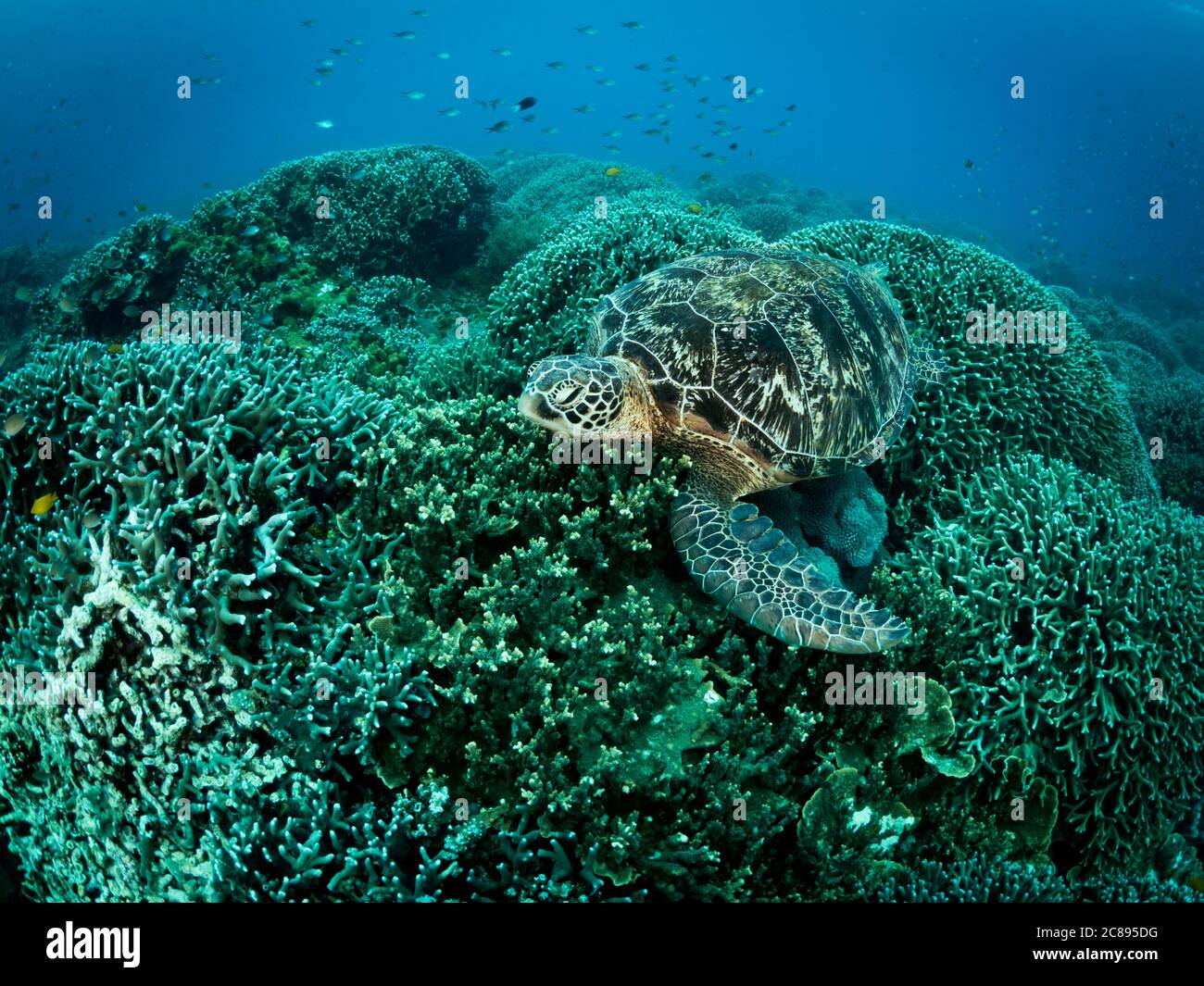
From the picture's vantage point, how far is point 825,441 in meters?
3.89

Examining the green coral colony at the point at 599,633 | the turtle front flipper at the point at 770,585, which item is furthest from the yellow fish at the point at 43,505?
the turtle front flipper at the point at 770,585

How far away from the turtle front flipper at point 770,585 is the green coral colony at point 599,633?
0.06 ft

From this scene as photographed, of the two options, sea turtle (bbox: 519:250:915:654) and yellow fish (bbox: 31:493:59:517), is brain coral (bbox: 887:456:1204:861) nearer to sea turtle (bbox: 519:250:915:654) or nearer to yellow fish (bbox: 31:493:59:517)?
sea turtle (bbox: 519:250:915:654)

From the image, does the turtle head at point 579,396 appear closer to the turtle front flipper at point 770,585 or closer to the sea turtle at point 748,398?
the sea turtle at point 748,398

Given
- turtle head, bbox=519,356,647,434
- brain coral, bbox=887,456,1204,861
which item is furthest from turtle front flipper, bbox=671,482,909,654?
brain coral, bbox=887,456,1204,861

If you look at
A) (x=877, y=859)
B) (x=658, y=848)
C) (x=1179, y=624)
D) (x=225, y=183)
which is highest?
(x=225, y=183)

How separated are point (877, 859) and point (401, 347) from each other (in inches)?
296

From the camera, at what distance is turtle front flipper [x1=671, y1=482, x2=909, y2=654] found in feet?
9.79

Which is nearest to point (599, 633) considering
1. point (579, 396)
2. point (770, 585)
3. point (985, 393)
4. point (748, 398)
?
point (770, 585)

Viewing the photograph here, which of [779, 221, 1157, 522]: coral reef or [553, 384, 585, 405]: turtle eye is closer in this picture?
[553, 384, 585, 405]: turtle eye

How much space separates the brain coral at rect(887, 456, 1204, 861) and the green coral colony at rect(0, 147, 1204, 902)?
2cm

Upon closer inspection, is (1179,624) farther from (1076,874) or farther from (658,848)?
(658,848)

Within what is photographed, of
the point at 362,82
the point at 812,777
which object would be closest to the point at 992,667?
the point at 812,777

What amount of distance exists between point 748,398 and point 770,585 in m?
1.21
